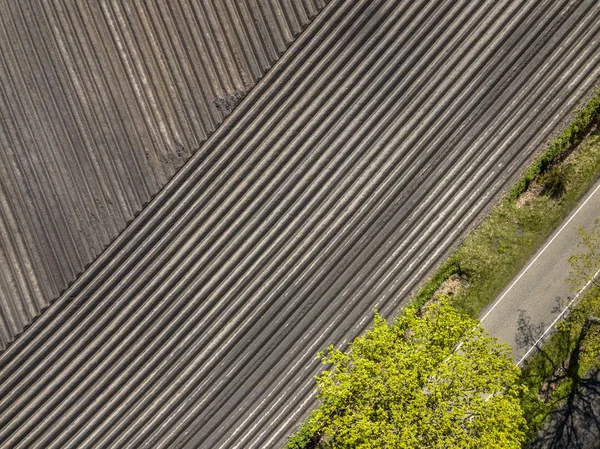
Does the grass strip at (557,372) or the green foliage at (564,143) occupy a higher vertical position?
the green foliage at (564,143)

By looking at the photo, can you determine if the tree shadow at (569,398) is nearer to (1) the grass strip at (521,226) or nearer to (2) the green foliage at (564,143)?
(1) the grass strip at (521,226)

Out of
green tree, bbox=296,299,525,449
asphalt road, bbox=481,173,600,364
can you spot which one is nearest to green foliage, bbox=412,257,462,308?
asphalt road, bbox=481,173,600,364

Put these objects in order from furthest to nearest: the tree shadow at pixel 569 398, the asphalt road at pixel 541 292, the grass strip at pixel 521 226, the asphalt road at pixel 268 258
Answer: the grass strip at pixel 521 226
the asphalt road at pixel 268 258
the asphalt road at pixel 541 292
the tree shadow at pixel 569 398

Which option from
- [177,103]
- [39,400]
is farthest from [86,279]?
[177,103]

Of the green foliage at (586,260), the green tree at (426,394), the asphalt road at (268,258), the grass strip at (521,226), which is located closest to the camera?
the green tree at (426,394)

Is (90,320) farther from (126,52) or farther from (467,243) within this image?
(467,243)

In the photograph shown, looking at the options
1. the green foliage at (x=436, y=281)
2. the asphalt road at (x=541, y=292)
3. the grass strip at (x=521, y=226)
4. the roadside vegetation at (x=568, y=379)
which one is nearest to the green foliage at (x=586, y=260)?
the roadside vegetation at (x=568, y=379)

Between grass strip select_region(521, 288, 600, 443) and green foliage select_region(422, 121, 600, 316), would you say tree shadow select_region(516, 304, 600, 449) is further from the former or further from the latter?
green foliage select_region(422, 121, 600, 316)
